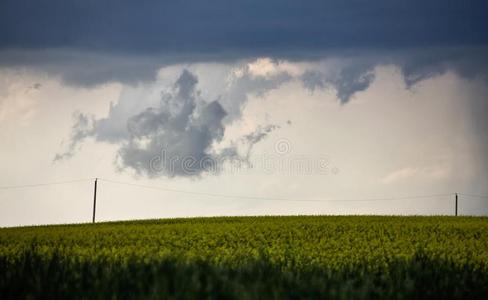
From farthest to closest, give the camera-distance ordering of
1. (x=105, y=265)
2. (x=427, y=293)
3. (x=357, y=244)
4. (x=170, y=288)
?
(x=357, y=244) → (x=105, y=265) → (x=427, y=293) → (x=170, y=288)

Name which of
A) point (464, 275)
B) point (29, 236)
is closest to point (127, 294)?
point (464, 275)

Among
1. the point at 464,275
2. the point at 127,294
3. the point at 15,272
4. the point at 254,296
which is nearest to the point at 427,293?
the point at 464,275

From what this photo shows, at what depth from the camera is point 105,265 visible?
29.7ft

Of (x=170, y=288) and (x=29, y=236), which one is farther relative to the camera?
(x=29, y=236)

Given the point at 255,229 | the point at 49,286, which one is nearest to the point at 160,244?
the point at 255,229

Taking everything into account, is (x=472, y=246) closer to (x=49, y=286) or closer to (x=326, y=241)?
(x=326, y=241)

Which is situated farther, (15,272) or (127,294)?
(15,272)

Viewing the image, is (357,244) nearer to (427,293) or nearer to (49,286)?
(427,293)

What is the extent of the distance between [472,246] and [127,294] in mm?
19031

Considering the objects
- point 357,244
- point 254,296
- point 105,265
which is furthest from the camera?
point 357,244

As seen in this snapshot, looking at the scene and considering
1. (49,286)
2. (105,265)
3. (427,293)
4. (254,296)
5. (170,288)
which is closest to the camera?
(254,296)

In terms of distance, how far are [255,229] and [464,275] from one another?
60.3ft

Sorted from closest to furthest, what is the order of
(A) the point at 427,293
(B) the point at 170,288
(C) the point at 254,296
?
(C) the point at 254,296, (B) the point at 170,288, (A) the point at 427,293

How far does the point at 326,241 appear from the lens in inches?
926
